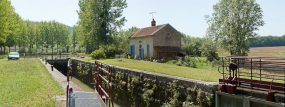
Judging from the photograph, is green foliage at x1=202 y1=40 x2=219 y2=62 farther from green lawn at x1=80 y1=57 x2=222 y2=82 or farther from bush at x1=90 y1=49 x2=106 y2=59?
green lawn at x1=80 y1=57 x2=222 y2=82

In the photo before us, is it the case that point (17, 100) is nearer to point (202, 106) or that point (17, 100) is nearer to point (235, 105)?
point (202, 106)

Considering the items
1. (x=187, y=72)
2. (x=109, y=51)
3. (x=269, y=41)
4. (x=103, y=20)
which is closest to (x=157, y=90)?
(x=187, y=72)

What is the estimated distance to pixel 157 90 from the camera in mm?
10906

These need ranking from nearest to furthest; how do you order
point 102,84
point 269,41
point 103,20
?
1. point 102,84
2. point 103,20
3. point 269,41

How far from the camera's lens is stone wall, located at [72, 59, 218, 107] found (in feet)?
27.5

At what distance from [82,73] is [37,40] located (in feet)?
160

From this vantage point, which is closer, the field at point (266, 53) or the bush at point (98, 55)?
the field at point (266, 53)

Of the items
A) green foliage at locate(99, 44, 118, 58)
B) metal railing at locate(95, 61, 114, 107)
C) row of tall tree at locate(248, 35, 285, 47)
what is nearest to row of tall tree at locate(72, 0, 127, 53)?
green foliage at locate(99, 44, 118, 58)

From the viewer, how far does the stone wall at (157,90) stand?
8.38m

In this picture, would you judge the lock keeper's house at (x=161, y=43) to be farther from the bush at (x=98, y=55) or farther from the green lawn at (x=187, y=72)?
the green lawn at (x=187, y=72)

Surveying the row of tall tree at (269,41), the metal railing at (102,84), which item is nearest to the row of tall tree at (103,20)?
the metal railing at (102,84)

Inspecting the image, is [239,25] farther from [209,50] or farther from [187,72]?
[187,72]

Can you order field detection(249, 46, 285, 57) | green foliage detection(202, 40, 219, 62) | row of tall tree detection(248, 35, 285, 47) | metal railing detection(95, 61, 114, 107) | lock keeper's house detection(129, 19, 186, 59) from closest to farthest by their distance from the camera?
metal railing detection(95, 61, 114, 107) < field detection(249, 46, 285, 57) < lock keeper's house detection(129, 19, 186, 59) < green foliage detection(202, 40, 219, 62) < row of tall tree detection(248, 35, 285, 47)

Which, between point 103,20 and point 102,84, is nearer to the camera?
point 102,84
